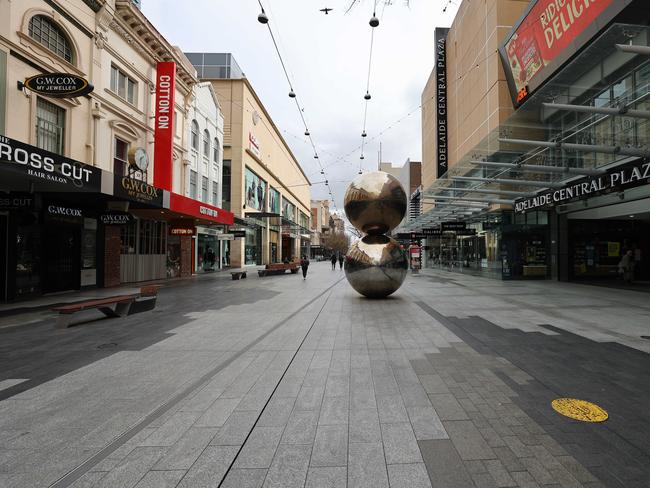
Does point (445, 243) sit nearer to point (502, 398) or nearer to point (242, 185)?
point (242, 185)

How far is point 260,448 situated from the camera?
Answer: 3.06 m

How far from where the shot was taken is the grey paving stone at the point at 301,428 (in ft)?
10.5

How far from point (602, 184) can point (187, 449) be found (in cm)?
1251

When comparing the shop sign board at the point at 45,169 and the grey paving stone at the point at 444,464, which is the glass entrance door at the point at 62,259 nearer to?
the shop sign board at the point at 45,169

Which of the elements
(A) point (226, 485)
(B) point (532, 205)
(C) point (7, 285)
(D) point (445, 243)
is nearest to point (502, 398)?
(A) point (226, 485)

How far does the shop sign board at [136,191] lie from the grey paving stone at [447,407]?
491 inches

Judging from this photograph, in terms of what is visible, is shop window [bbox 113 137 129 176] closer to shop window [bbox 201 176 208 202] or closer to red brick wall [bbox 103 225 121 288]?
red brick wall [bbox 103 225 121 288]

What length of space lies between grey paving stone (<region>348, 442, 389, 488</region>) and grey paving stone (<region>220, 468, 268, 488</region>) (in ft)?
2.14

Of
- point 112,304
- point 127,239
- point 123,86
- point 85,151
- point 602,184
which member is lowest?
point 112,304

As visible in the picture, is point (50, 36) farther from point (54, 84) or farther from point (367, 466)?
point (367, 466)

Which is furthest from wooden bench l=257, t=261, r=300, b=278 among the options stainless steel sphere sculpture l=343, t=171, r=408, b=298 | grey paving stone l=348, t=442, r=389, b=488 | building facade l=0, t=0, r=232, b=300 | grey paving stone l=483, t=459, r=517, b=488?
grey paving stone l=483, t=459, r=517, b=488

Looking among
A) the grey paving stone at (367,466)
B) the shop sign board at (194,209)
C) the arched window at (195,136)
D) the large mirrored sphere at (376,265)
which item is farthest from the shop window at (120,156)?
the grey paving stone at (367,466)

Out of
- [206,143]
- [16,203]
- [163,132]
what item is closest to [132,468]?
[16,203]

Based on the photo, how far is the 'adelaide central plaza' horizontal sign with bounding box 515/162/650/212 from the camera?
9.37 metres
